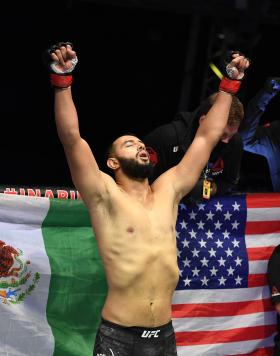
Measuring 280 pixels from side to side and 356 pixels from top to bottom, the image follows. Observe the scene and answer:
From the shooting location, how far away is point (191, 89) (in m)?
9.69

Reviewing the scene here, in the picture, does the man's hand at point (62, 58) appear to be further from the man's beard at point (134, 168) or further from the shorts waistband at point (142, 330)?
the shorts waistband at point (142, 330)

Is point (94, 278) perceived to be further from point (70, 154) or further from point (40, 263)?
point (70, 154)

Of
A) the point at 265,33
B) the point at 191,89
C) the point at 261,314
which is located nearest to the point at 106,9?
the point at 191,89

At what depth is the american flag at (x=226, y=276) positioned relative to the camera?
4.29m

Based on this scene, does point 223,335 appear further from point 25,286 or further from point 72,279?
point 25,286

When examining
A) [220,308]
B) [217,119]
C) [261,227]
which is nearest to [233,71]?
[217,119]

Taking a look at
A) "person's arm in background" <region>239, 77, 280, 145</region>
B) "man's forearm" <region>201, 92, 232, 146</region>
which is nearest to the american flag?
"person's arm in background" <region>239, 77, 280, 145</region>

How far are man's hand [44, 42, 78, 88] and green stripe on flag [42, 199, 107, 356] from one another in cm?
108

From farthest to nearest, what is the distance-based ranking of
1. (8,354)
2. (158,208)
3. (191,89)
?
(191,89) < (8,354) < (158,208)

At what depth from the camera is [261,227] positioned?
450cm

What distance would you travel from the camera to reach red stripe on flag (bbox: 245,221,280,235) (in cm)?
447

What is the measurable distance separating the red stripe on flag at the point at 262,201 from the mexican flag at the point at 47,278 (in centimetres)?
122

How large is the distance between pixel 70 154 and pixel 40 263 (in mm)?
1049

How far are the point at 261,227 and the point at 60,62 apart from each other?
211 centimetres
